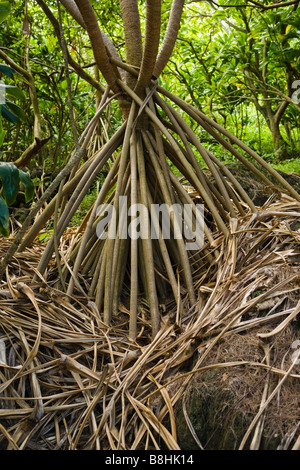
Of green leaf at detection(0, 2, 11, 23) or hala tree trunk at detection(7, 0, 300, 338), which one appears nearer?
green leaf at detection(0, 2, 11, 23)

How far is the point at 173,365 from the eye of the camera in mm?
1347

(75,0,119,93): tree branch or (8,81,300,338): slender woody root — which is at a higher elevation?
(75,0,119,93): tree branch

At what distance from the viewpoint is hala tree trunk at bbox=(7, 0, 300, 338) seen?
174 centimetres

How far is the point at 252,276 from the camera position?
145 cm

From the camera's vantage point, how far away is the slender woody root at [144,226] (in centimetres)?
173

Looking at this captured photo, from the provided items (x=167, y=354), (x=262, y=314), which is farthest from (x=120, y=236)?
(x=262, y=314)

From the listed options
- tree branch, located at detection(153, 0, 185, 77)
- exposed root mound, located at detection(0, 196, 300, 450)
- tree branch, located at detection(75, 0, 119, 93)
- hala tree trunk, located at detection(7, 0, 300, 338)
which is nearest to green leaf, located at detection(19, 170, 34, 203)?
hala tree trunk, located at detection(7, 0, 300, 338)

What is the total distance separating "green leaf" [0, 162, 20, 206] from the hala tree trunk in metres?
0.38

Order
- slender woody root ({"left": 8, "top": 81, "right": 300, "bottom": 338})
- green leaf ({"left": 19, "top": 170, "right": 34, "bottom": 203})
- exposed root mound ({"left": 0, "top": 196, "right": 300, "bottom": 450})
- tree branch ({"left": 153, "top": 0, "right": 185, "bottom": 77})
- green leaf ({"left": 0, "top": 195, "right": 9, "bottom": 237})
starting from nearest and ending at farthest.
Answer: exposed root mound ({"left": 0, "top": 196, "right": 300, "bottom": 450})
green leaf ({"left": 0, "top": 195, "right": 9, "bottom": 237})
green leaf ({"left": 19, "top": 170, "right": 34, "bottom": 203})
slender woody root ({"left": 8, "top": 81, "right": 300, "bottom": 338})
tree branch ({"left": 153, "top": 0, "right": 185, "bottom": 77})

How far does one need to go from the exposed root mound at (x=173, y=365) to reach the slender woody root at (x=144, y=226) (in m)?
0.10

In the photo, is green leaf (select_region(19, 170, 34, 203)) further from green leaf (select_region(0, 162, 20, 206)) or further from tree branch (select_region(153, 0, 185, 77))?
tree branch (select_region(153, 0, 185, 77))

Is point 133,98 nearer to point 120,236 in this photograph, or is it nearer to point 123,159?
point 123,159

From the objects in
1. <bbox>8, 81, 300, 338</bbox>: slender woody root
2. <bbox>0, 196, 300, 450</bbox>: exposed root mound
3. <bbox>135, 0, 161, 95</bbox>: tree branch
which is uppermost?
<bbox>135, 0, 161, 95</bbox>: tree branch

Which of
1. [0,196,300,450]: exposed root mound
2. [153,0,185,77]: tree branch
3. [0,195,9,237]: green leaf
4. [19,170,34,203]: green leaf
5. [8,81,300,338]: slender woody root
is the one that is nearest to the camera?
[0,196,300,450]: exposed root mound
